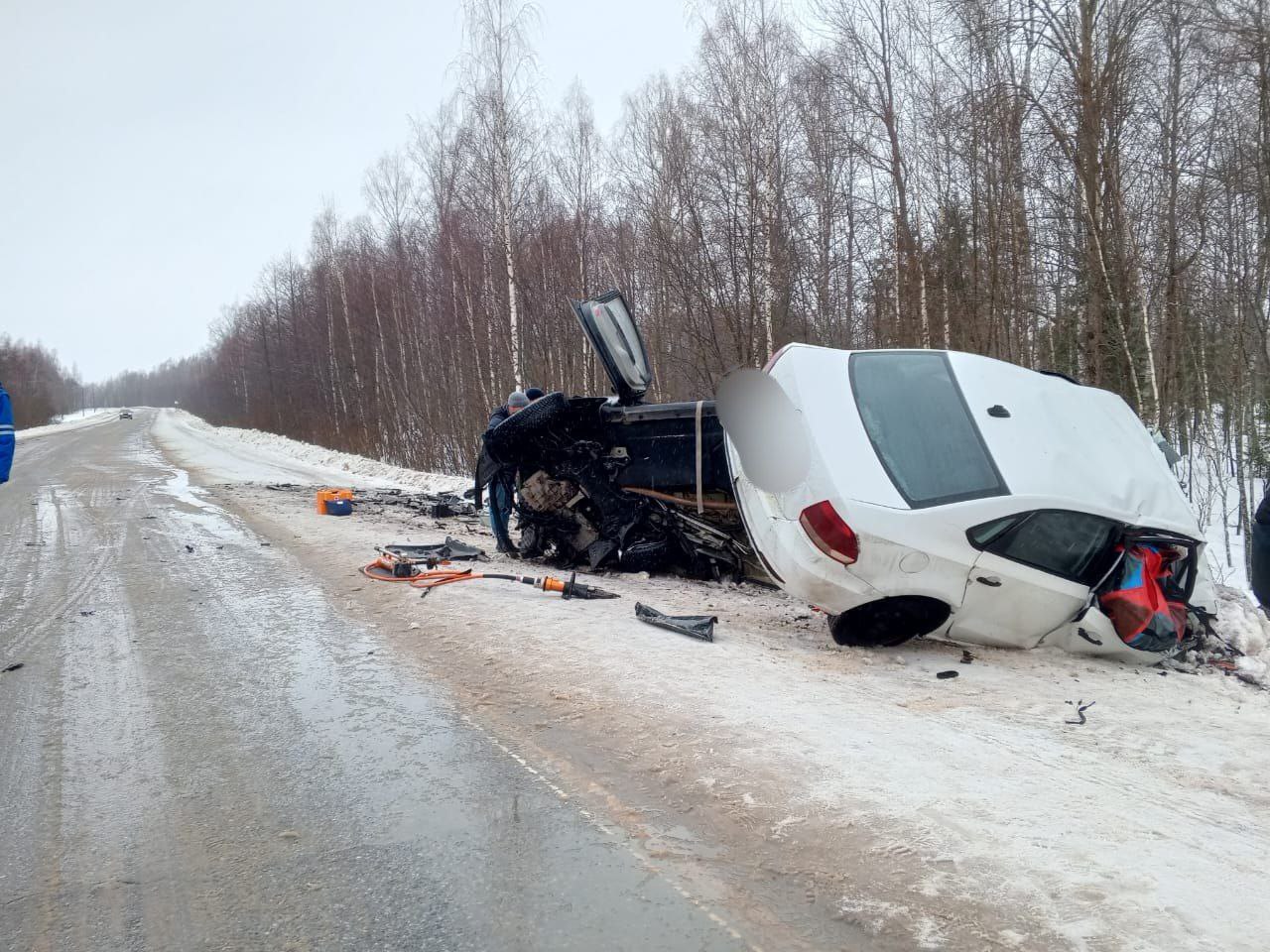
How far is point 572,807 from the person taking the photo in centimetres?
303

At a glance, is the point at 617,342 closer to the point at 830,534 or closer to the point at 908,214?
the point at 830,534

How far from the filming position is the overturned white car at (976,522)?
4.22 meters

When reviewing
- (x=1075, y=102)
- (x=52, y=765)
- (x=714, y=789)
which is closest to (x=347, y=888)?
(x=714, y=789)

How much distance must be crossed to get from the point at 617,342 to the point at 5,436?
19.7ft

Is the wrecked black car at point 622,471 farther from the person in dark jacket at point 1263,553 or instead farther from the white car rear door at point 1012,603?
the person in dark jacket at point 1263,553

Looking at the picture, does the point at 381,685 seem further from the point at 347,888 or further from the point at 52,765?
the point at 347,888

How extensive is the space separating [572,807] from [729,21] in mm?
16133

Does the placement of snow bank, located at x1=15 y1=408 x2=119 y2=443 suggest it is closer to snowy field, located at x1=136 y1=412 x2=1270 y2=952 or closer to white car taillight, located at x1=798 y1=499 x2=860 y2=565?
snowy field, located at x1=136 y1=412 x2=1270 y2=952

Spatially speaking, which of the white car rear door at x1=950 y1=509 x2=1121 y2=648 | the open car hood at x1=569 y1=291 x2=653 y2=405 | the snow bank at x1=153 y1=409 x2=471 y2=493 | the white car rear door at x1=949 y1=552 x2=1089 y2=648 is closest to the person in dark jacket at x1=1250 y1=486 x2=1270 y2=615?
the white car rear door at x1=950 y1=509 x2=1121 y2=648

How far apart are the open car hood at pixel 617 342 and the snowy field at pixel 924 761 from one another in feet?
6.82

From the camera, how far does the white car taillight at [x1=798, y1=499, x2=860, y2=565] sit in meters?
4.24

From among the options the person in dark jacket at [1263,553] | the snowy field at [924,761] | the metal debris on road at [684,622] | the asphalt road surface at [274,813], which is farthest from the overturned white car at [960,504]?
the asphalt road surface at [274,813]

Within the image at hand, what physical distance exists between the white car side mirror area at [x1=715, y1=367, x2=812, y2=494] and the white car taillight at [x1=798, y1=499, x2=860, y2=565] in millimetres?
254

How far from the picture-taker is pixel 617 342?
22.8 feet
